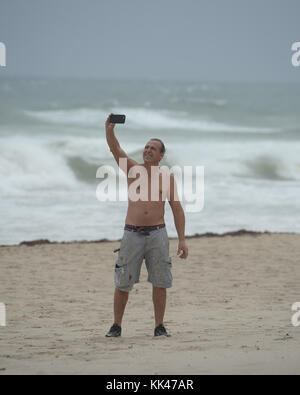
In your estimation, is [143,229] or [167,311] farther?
[167,311]

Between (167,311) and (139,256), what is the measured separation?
5.60 feet

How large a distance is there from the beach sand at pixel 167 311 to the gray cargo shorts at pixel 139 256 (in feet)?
1.51

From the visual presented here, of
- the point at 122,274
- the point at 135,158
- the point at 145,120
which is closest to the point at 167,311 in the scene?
the point at 122,274

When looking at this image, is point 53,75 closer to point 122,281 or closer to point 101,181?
point 101,181

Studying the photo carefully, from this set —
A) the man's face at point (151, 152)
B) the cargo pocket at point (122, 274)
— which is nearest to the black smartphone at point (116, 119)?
the man's face at point (151, 152)

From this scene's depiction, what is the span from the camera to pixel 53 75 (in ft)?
396

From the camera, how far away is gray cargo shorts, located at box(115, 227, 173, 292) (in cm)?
619

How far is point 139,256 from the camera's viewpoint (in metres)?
6.21

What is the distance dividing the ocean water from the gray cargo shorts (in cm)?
600

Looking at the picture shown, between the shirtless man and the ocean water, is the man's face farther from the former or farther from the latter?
the ocean water

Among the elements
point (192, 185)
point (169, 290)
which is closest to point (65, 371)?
point (169, 290)

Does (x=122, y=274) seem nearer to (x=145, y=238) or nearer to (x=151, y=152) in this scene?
(x=145, y=238)

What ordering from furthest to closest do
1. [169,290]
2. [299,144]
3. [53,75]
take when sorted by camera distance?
[53,75]
[299,144]
[169,290]
